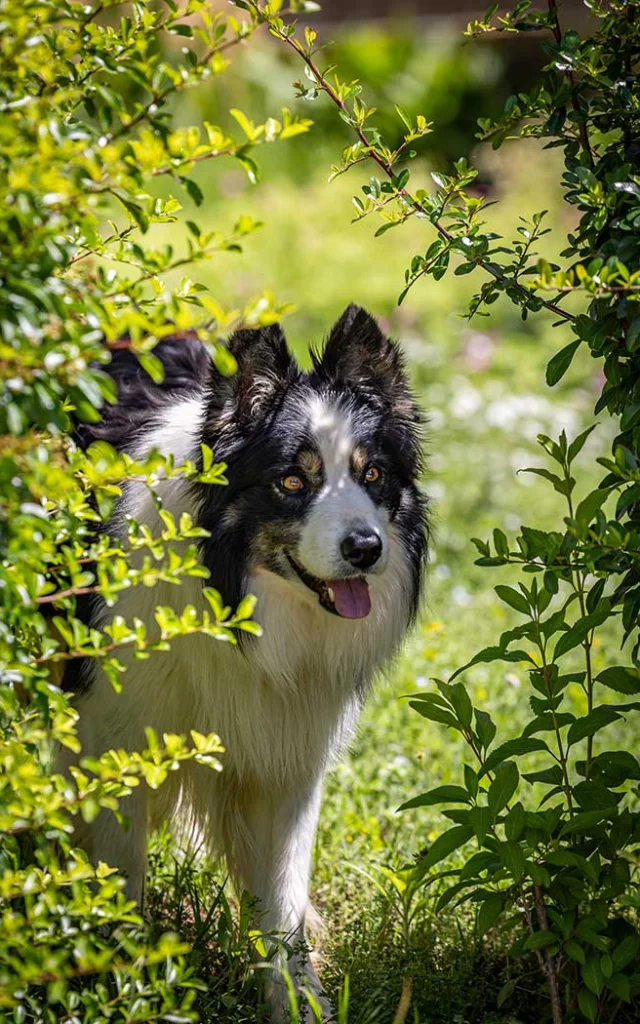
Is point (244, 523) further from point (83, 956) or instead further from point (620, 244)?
point (83, 956)

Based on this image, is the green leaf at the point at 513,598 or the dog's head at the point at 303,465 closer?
the green leaf at the point at 513,598

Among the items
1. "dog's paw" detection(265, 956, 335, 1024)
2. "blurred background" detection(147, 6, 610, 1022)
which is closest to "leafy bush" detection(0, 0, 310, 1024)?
"blurred background" detection(147, 6, 610, 1022)

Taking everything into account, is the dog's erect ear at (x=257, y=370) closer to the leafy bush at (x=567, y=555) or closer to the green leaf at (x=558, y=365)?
the leafy bush at (x=567, y=555)

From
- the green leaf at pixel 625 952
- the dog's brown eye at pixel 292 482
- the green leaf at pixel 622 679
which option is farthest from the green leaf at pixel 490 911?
the dog's brown eye at pixel 292 482

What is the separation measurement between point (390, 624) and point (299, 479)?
525mm

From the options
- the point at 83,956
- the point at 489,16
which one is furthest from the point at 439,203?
the point at 83,956

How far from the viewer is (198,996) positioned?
2.76 metres

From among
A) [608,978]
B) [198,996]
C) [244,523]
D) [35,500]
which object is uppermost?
[244,523]

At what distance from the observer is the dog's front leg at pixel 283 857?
323cm

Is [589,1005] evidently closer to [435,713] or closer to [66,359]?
[435,713]

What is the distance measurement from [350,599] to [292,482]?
316 millimetres

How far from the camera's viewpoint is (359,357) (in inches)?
126

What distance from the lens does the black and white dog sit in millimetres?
2980

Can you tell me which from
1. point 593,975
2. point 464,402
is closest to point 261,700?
point 593,975
